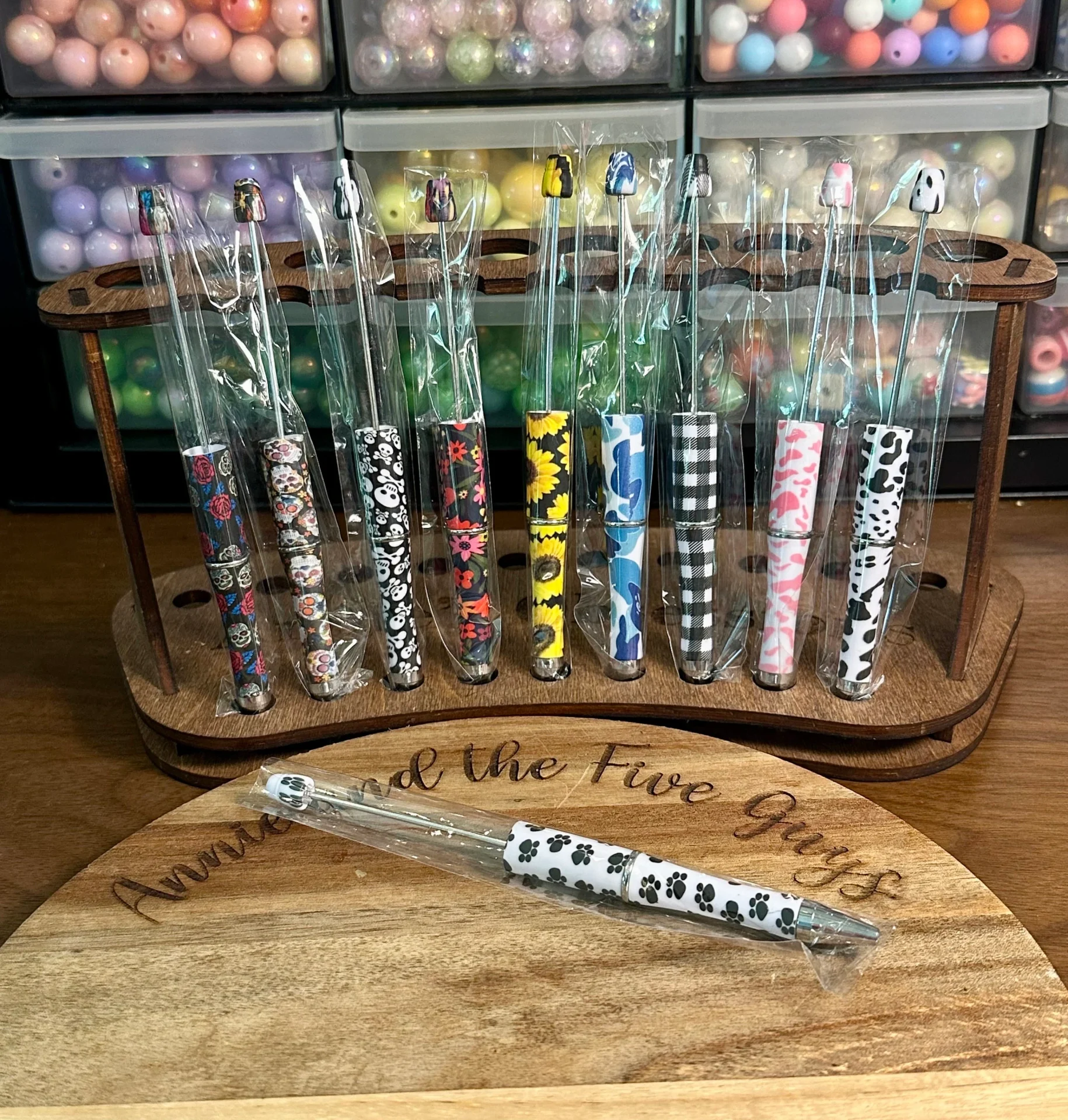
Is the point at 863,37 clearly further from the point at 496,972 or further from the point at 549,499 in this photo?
the point at 496,972

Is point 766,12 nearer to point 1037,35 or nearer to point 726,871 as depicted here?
point 1037,35

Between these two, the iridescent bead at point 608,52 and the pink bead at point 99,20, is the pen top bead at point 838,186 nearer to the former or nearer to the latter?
the iridescent bead at point 608,52

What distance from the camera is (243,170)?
1.01 m

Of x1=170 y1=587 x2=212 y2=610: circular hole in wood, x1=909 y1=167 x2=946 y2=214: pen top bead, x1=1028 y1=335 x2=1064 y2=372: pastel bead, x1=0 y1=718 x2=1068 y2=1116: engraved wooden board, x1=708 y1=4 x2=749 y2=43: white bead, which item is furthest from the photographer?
x1=1028 y1=335 x2=1064 y2=372: pastel bead

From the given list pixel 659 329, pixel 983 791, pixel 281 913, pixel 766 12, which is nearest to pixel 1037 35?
pixel 766 12

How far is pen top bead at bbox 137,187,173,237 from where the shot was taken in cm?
59

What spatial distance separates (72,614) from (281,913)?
0.49m

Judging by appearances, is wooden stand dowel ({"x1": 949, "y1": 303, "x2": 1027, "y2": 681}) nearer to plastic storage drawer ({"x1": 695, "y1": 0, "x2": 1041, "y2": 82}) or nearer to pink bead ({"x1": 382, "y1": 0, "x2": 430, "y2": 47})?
plastic storage drawer ({"x1": 695, "y1": 0, "x2": 1041, "y2": 82})

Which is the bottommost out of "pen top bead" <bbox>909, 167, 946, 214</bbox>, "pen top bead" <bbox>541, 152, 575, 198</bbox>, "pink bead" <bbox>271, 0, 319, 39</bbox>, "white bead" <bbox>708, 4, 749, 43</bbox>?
"pen top bead" <bbox>909, 167, 946, 214</bbox>

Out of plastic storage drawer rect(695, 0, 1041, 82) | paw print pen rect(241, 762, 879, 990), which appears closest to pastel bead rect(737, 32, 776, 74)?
plastic storage drawer rect(695, 0, 1041, 82)

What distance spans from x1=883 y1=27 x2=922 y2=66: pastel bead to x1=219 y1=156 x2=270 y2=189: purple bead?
0.54 meters

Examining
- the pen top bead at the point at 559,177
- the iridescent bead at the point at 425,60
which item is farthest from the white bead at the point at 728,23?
the pen top bead at the point at 559,177

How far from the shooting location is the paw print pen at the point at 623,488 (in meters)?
0.62

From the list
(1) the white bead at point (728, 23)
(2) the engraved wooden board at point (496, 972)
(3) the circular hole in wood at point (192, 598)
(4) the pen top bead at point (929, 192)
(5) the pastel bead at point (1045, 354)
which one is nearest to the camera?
(2) the engraved wooden board at point (496, 972)
